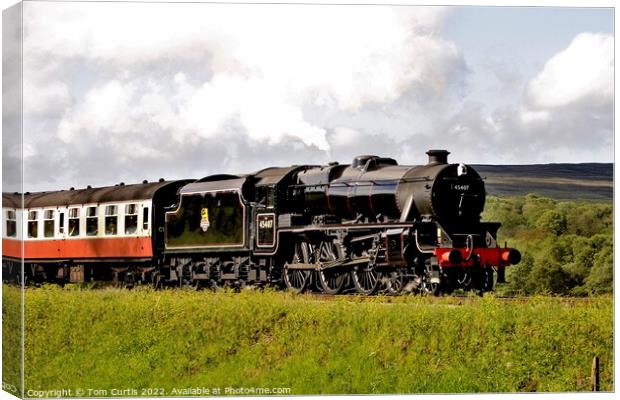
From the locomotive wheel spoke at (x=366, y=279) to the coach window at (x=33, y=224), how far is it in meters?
7.31

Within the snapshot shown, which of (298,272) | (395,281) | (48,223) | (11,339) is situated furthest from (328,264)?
(11,339)

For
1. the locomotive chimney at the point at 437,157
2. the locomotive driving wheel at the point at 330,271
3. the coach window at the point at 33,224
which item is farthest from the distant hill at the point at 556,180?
the coach window at the point at 33,224

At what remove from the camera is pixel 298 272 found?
→ 27.3 m

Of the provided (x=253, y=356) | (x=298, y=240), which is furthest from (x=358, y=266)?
(x=253, y=356)

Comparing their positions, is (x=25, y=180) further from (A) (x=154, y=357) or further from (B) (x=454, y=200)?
(B) (x=454, y=200)

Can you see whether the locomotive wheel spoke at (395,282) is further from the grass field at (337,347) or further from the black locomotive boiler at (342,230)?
the grass field at (337,347)

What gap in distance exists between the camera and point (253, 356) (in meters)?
20.7

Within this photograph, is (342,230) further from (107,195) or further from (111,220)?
(111,220)

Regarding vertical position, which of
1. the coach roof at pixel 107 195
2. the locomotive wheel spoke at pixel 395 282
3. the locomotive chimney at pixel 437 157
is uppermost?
the locomotive chimney at pixel 437 157

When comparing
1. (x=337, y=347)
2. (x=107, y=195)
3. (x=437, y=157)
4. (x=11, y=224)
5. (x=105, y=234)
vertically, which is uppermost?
(x=437, y=157)

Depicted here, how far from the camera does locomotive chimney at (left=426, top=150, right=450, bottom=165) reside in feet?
78.0

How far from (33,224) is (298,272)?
622 centimetres

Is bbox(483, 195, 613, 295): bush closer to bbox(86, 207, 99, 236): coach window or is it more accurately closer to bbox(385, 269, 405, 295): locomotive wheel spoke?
bbox(385, 269, 405, 295): locomotive wheel spoke

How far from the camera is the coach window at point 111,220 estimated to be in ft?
97.0
